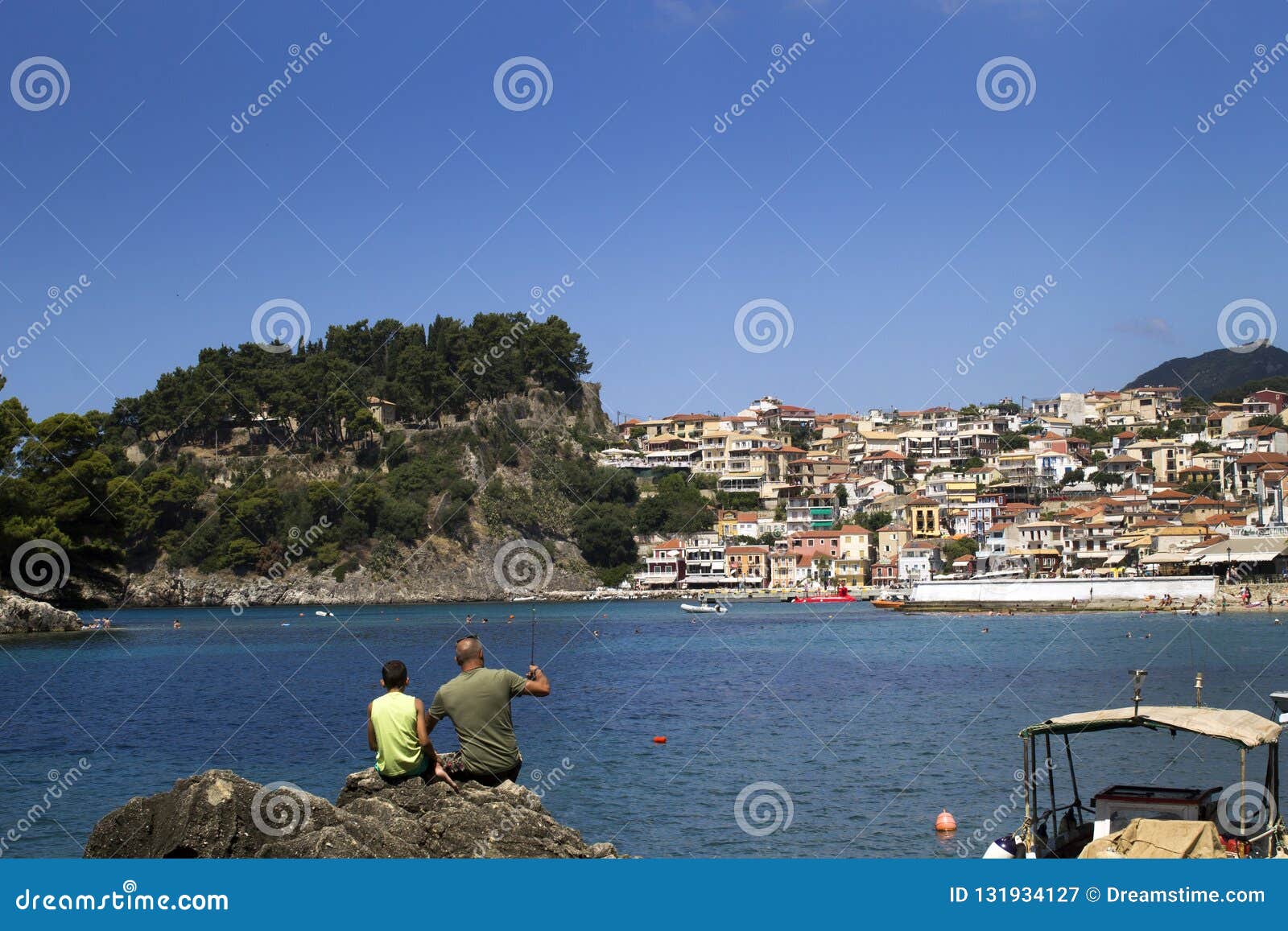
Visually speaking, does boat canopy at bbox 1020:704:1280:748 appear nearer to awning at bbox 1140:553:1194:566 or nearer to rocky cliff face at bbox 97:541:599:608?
awning at bbox 1140:553:1194:566

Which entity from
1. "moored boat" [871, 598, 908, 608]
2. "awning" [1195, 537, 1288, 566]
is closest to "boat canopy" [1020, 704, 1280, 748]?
"moored boat" [871, 598, 908, 608]

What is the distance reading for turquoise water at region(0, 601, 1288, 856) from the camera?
1978 cm

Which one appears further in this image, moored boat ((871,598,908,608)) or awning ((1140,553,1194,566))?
awning ((1140,553,1194,566))

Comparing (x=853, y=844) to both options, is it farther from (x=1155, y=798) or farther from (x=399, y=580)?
(x=399, y=580)

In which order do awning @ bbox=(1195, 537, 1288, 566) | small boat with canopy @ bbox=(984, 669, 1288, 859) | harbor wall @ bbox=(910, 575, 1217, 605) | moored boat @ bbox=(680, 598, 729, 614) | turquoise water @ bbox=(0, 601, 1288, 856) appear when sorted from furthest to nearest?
1. moored boat @ bbox=(680, 598, 729, 614)
2. awning @ bbox=(1195, 537, 1288, 566)
3. harbor wall @ bbox=(910, 575, 1217, 605)
4. turquoise water @ bbox=(0, 601, 1288, 856)
5. small boat with canopy @ bbox=(984, 669, 1288, 859)

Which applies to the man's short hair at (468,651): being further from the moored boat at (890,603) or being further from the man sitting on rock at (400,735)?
the moored boat at (890,603)

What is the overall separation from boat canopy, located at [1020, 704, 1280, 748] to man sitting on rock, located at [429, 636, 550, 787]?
231 inches

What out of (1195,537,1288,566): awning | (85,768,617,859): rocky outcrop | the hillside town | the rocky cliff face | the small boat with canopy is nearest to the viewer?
(85,768,617,859): rocky outcrop

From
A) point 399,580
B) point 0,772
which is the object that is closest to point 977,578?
point 399,580

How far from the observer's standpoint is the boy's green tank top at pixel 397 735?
8.14 meters

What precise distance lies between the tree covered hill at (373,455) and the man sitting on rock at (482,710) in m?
90.4

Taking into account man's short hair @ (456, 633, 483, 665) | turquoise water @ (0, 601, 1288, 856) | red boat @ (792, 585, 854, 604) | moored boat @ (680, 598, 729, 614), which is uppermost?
red boat @ (792, 585, 854, 604)

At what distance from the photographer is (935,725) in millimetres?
28719

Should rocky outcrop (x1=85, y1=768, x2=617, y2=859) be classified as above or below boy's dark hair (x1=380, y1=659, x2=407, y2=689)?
below
